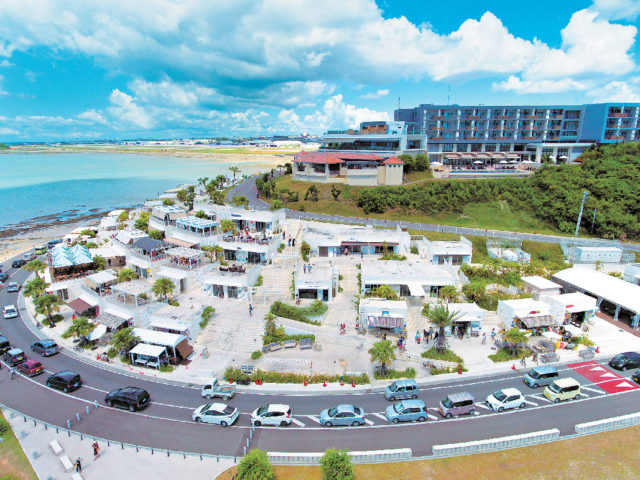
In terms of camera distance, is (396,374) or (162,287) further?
(162,287)

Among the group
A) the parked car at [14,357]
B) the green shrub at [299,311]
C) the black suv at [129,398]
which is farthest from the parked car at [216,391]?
the parked car at [14,357]


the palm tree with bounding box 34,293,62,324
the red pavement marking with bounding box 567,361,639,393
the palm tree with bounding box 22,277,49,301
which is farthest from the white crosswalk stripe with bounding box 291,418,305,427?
the palm tree with bounding box 22,277,49,301

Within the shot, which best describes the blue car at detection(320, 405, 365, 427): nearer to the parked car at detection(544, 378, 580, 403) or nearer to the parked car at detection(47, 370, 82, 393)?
the parked car at detection(544, 378, 580, 403)

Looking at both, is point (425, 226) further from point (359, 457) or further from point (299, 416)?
point (359, 457)

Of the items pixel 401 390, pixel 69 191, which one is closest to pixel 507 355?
pixel 401 390

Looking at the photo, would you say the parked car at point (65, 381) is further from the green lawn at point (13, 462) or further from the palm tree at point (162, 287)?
the palm tree at point (162, 287)

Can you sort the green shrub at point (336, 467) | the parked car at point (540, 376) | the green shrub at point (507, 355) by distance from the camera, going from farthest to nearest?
the green shrub at point (507, 355)
the parked car at point (540, 376)
the green shrub at point (336, 467)

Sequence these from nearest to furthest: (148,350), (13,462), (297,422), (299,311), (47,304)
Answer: (13,462)
(297,422)
(148,350)
(299,311)
(47,304)

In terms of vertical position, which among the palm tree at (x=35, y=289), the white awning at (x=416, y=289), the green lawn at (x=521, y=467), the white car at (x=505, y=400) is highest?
the white awning at (x=416, y=289)
